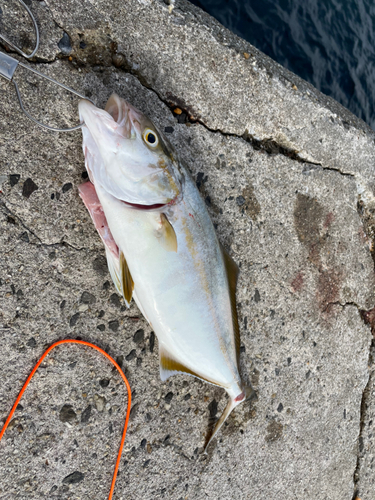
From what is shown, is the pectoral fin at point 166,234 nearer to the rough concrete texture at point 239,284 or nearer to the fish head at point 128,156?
the fish head at point 128,156

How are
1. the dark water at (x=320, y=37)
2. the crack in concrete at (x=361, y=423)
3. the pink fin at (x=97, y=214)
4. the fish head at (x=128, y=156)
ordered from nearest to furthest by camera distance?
the fish head at (x=128, y=156) → the pink fin at (x=97, y=214) → the crack in concrete at (x=361, y=423) → the dark water at (x=320, y=37)

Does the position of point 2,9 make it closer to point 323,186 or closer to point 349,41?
point 323,186

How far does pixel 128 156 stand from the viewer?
5.33ft

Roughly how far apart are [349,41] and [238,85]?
4367 millimetres

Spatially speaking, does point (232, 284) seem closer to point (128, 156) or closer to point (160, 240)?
point (160, 240)

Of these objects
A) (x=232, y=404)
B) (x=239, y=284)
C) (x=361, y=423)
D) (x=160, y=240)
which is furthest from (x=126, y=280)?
(x=361, y=423)

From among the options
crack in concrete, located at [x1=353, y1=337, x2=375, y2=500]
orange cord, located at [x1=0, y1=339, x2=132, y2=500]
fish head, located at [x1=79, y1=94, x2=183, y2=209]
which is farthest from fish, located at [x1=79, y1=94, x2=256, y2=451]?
crack in concrete, located at [x1=353, y1=337, x2=375, y2=500]

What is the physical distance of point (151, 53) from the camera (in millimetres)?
2104

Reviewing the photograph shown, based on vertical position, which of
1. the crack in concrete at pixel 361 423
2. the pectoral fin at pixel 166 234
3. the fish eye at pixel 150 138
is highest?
the fish eye at pixel 150 138

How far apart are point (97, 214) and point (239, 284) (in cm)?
111

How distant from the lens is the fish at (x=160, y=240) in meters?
1.64

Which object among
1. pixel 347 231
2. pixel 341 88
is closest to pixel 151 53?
pixel 347 231

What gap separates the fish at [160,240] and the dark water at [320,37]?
2.96m

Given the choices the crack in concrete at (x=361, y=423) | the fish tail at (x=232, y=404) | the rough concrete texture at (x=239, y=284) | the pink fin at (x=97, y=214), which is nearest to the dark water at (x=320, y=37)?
the rough concrete texture at (x=239, y=284)
